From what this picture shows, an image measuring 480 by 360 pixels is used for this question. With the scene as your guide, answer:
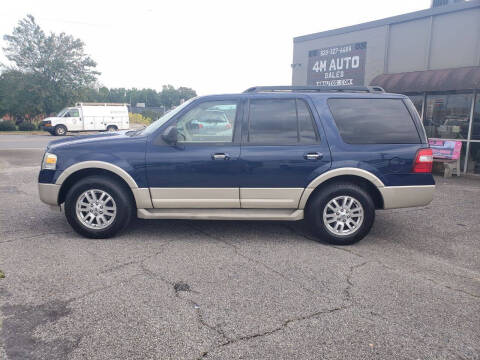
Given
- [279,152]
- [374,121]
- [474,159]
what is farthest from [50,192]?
[474,159]

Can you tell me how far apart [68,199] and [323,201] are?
319 cm

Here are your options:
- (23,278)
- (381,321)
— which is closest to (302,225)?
(381,321)

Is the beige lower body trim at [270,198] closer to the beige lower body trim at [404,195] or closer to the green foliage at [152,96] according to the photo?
the beige lower body trim at [404,195]

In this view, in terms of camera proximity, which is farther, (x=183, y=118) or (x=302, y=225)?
(x=302, y=225)

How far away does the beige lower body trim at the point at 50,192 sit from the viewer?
4.92 metres

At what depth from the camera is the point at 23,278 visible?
382cm

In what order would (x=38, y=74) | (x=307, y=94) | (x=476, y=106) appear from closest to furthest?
(x=307, y=94) → (x=476, y=106) → (x=38, y=74)

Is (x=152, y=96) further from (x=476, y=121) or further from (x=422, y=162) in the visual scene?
(x=422, y=162)

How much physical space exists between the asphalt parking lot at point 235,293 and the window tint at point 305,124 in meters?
1.34

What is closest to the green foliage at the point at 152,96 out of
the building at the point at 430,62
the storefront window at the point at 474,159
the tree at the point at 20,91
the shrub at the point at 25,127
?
the tree at the point at 20,91

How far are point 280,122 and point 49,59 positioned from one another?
40564mm

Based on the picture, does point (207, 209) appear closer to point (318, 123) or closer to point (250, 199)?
point (250, 199)

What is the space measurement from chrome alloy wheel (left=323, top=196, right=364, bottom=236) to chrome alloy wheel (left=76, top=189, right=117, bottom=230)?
2.71m

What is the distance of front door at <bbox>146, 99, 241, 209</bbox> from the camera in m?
4.85
